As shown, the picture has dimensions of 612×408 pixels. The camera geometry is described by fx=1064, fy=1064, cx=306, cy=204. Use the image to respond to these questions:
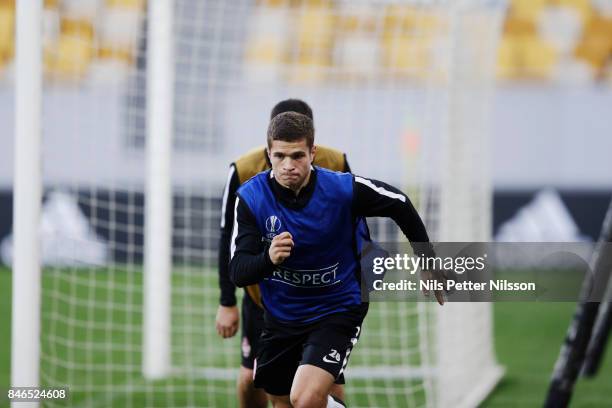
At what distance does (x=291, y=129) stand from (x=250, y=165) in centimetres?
105

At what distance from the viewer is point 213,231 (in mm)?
10602

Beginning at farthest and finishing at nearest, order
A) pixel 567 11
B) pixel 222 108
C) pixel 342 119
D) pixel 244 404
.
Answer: pixel 567 11
pixel 342 119
pixel 222 108
pixel 244 404

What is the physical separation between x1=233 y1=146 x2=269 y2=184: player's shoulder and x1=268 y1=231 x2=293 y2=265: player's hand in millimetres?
1208

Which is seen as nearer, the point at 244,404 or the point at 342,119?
the point at 244,404

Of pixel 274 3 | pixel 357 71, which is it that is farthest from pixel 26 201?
pixel 274 3

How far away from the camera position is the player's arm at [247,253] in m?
4.08

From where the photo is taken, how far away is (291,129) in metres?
4.13

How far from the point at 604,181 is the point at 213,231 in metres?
6.09

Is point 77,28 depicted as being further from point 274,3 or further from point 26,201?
point 26,201

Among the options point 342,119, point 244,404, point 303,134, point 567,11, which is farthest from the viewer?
point 567,11

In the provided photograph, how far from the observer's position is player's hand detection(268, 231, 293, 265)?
12.9 ft

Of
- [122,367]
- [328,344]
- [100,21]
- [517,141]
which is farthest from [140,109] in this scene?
[517,141]

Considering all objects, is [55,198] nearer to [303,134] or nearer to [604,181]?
[604,181]

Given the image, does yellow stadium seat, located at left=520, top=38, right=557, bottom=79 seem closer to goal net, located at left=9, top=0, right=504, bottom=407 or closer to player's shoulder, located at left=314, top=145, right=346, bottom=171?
goal net, located at left=9, top=0, right=504, bottom=407
